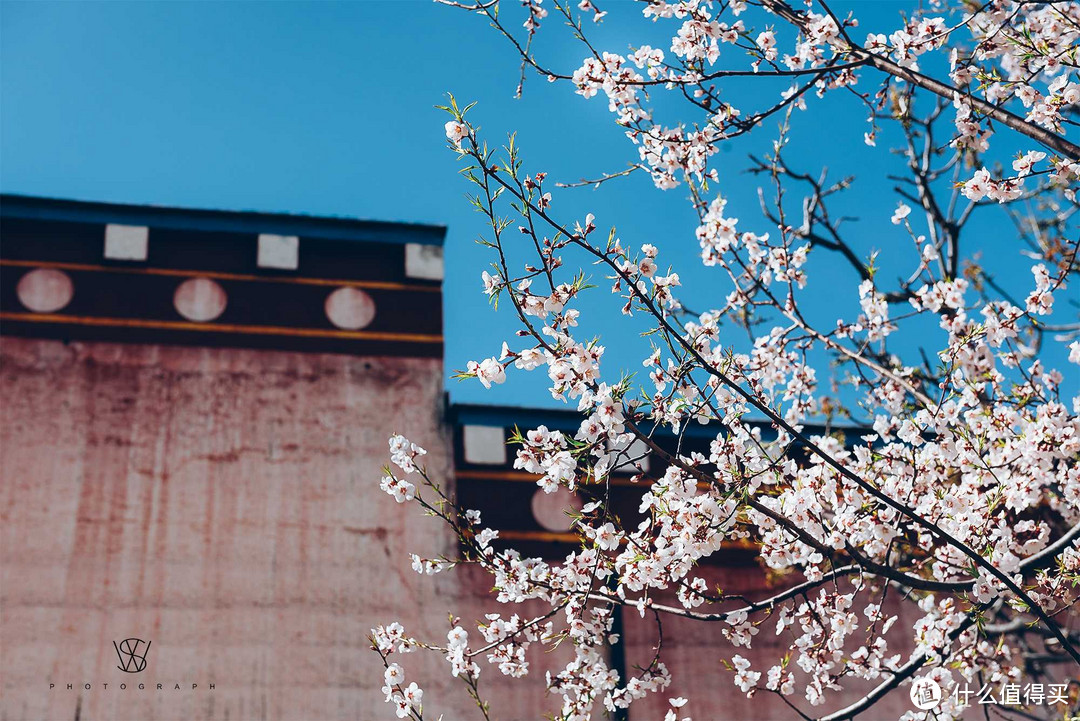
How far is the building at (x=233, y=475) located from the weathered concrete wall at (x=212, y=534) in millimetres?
18

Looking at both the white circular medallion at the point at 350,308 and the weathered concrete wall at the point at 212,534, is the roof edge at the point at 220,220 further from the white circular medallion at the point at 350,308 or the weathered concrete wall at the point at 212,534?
the weathered concrete wall at the point at 212,534

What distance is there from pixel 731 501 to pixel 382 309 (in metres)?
6.55

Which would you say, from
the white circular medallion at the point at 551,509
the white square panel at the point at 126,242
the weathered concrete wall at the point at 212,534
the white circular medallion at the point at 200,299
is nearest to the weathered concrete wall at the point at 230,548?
the weathered concrete wall at the point at 212,534

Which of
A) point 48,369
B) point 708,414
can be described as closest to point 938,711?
point 708,414

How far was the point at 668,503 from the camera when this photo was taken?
14.9ft

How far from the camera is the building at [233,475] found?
875cm

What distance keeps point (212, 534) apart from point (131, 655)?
117 centimetres

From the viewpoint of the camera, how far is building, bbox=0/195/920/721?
875 centimetres

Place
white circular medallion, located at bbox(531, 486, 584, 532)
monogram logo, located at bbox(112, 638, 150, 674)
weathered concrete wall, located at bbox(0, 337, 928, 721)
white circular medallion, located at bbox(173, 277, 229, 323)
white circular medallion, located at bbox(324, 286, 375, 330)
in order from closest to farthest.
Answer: monogram logo, located at bbox(112, 638, 150, 674) < weathered concrete wall, located at bbox(0, 337, 928, 721) < white circular medallion, located at bbox(531, 486, 584, 532) < white circular medallion, located at bbox(173, 277, 229, 323) < white circular medallion, located at bbox(324, 286, 375, 330)

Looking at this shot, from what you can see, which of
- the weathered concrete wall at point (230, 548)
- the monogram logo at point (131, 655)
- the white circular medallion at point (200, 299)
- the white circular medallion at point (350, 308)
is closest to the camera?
the monogram logo at point (131, 655)

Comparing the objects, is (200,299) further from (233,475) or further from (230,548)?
(230,548)

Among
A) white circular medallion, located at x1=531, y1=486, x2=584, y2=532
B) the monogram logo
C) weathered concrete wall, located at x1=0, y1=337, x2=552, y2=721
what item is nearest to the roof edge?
weathered concrete wall, located at x1=0, y1=337, x2=552, y2=721

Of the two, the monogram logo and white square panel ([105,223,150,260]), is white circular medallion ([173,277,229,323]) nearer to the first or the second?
white square panel ([105,223,150,260])

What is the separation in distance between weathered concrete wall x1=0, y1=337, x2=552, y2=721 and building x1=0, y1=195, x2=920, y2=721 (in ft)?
0.06
